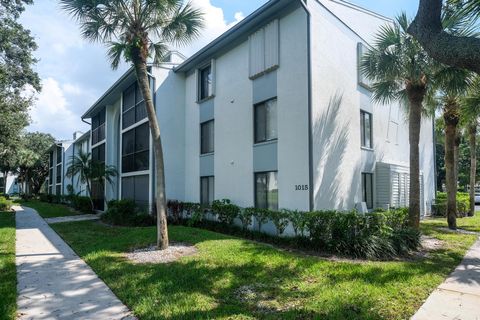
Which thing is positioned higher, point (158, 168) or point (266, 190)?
point (158, 168)

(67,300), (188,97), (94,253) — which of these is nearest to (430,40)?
(67,300)

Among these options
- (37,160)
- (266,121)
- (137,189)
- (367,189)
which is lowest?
(137,189)

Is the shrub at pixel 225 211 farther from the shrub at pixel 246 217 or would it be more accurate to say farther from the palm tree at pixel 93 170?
the palm tree at pixel 93 170

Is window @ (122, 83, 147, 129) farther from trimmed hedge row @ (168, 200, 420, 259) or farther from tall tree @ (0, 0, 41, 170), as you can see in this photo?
trimmed hedge row @ (168, 200, 420, 259)

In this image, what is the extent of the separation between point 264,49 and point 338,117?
3.96 metres

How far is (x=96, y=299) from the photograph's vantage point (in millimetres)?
5844

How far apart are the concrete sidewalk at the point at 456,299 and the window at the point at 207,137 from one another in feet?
36.8

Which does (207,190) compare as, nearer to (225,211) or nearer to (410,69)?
(225,211)

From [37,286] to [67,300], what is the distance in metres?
1.29

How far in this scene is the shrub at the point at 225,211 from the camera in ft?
44.1

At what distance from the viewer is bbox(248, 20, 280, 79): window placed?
500 inches

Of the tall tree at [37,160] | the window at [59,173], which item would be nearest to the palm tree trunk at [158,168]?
the window at [59,173]

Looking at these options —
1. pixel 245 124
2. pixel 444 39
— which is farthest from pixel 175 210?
pixel 444 39

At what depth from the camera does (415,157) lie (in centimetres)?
1173
